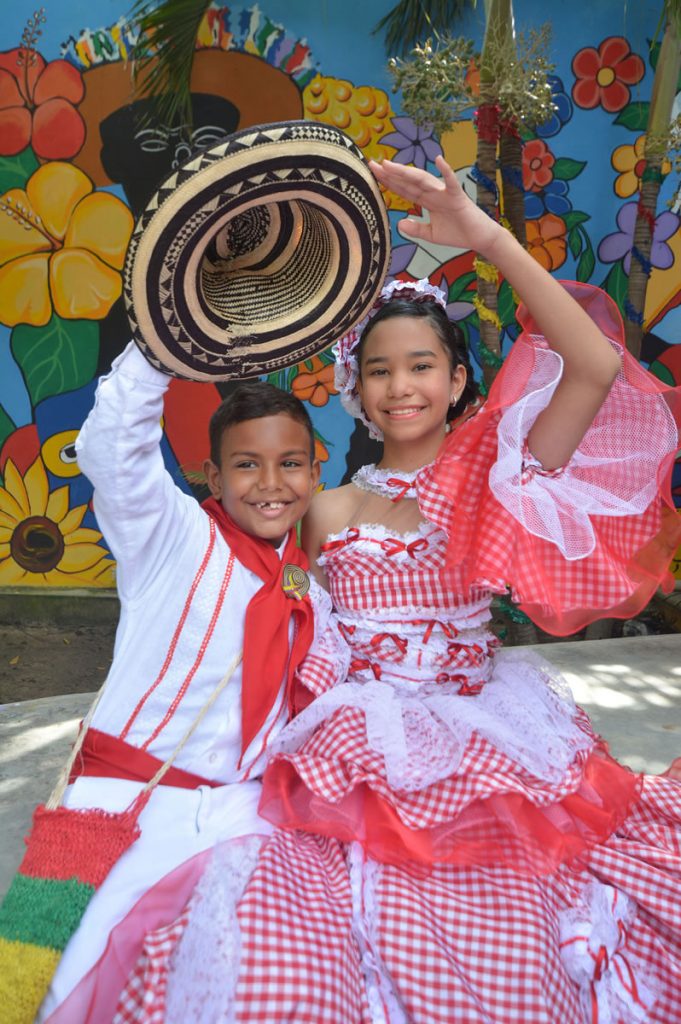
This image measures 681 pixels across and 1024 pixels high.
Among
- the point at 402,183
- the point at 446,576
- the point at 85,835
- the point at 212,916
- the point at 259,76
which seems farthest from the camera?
the point at 259,76

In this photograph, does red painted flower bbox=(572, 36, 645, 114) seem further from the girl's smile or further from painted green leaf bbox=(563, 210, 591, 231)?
the girl's smile

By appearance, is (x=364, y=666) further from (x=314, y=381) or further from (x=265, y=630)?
(x=314, y=381)

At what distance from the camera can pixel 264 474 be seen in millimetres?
1737

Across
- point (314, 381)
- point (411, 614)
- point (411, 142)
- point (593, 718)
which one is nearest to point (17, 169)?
point (314, 381)

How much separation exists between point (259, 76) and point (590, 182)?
1.71 metres

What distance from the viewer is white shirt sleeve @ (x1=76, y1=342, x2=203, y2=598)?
1428 millimetres

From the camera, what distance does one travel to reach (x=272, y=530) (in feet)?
5.74

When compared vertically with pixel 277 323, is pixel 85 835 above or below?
below

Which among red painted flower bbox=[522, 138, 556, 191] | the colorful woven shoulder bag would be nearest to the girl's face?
the colorful woven shoulder bag

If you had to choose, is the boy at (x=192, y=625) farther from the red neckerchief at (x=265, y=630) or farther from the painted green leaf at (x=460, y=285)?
the painted green leaf at (x=460, y=285)

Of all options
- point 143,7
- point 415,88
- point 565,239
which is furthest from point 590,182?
point 143,7

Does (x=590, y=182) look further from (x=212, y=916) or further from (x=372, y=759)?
(x=212, y=916)

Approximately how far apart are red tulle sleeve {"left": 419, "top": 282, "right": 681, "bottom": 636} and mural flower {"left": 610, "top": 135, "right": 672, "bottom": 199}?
279cm

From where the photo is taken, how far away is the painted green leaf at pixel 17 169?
3793mm
